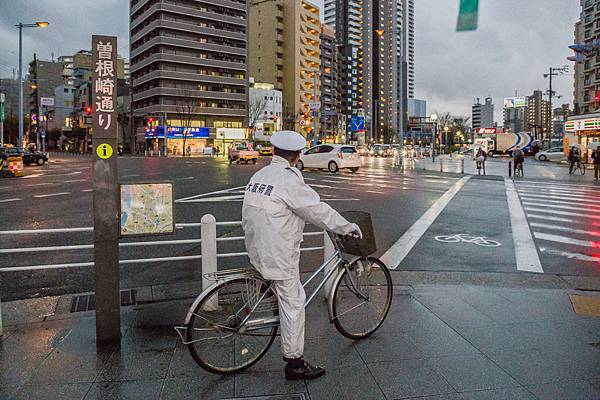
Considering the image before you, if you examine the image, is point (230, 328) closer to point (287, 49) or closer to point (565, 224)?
point (565, 224)

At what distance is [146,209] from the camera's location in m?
4.90

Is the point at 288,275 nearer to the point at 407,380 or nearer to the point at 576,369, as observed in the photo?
the point at 407,380

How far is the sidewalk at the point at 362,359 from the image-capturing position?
12.1 ft

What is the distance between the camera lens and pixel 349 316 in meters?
4.69

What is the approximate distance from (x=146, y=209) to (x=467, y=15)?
339cm

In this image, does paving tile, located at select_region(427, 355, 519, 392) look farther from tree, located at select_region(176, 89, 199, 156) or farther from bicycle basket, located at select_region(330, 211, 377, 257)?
tree, located at select_region(176, 89, 199, 156)

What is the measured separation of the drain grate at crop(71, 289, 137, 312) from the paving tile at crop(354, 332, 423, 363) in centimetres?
283

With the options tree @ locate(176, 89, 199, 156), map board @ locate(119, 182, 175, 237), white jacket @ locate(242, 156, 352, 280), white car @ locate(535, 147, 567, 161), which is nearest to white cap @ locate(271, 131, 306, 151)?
white jacket @ locate(242, 156, 352, 280)

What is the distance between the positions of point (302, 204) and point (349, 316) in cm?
147

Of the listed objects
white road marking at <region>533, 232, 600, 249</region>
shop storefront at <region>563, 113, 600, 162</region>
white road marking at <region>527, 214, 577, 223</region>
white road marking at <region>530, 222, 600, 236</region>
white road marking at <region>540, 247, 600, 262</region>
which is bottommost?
white road marking at <region>540, 247, 600, 262</region>

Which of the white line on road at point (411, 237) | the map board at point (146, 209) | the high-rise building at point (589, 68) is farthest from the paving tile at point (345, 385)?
the high-rise building at point (589, 68)

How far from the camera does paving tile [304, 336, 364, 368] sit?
4.21 metres

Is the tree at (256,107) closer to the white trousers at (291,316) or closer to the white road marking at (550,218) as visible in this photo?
the white road marking at (550,218)

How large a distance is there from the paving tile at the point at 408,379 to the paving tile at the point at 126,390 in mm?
1658
